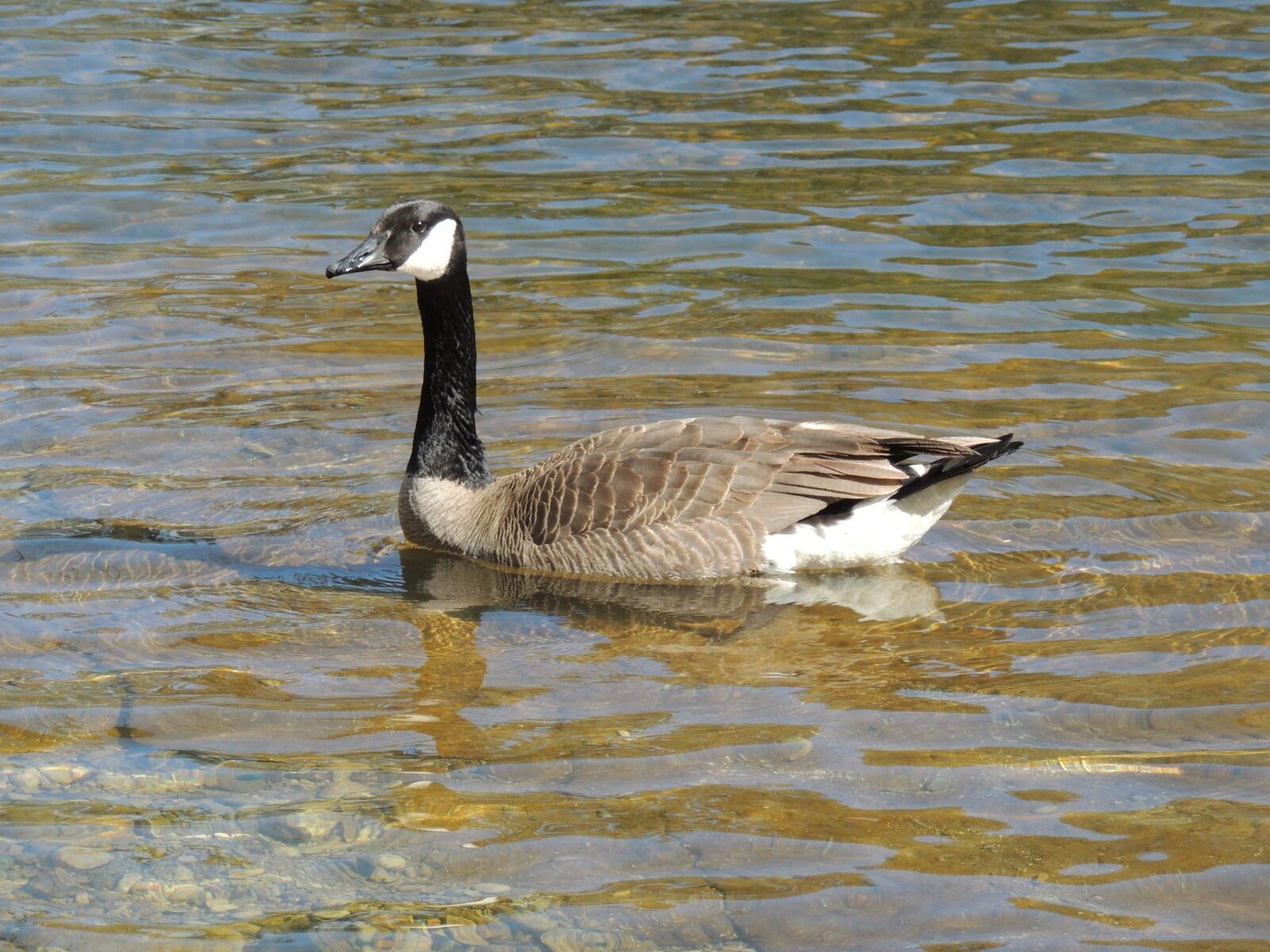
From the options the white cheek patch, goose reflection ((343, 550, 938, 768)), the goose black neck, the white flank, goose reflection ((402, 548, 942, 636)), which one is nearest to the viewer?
goose reflection ((343, 550, 938, 768))

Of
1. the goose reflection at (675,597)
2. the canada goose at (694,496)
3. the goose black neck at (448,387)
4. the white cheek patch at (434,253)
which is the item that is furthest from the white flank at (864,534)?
the white cheek patch at (434,253)

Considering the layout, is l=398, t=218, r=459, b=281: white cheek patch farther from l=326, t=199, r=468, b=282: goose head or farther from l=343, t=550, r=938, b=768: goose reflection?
l=343, t=550, r=938, b=768: goose reflection

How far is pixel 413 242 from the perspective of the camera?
7.48 meters

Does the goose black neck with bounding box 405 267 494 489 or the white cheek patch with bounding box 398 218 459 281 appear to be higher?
the white cheek patch with bounding box 398 218 459 281

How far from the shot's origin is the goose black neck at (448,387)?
305 inches

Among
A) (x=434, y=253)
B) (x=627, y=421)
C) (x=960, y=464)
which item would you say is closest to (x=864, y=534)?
(x=960, y=464)

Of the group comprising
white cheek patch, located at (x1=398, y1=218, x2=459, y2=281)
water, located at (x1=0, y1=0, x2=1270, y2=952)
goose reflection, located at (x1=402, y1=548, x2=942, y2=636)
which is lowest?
goose reflection, located at (x1=402, y1=548, x2=942, y2=636)

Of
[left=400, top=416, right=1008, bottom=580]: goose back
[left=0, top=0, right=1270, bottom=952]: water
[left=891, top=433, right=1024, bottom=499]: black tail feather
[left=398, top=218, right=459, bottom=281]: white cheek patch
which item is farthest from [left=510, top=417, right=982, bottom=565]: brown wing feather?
[left=398, top=218, right=459, bottom=281]: white cheek patch

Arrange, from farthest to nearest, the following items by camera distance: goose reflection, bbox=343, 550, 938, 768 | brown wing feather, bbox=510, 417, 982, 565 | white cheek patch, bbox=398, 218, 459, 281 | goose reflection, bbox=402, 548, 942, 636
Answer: white cheek patch, bbox=398, 218, 459, 281 → brown wing feather, bbox=510, 417, 982, 565 → goose reflection, bbox=402, 548, 942, 636 → goose reflection, bbox=343, 550, 938, 768

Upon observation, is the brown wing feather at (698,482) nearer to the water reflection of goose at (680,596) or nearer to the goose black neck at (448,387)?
the water reflection of goose at (680,596)

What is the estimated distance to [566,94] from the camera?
14336 millimetres

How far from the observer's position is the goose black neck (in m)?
7.75

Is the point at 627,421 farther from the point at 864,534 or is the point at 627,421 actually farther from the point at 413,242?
the point at 864,534

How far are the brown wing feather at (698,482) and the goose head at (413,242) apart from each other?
114 cm
